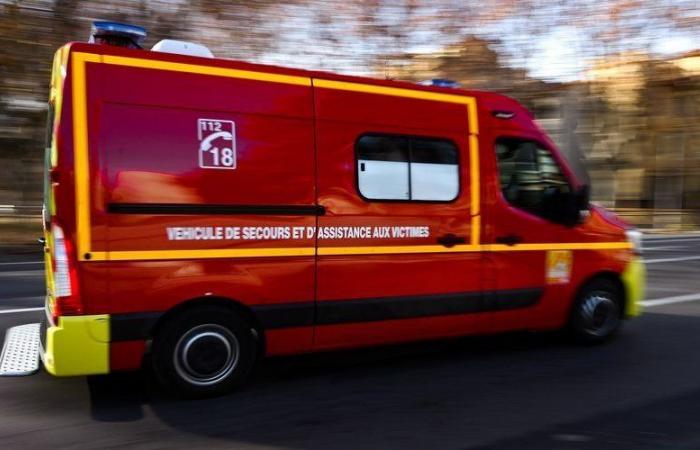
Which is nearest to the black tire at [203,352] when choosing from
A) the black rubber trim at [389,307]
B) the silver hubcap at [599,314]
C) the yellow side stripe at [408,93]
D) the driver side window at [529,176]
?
the black rubber trim at [389,307]

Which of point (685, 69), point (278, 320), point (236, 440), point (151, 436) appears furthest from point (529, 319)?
point (685, 69)

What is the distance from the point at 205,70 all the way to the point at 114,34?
0.67 metres

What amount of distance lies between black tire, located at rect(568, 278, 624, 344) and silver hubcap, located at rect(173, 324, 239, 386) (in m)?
3.32

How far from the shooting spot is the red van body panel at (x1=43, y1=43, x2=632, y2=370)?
4066 millimetres

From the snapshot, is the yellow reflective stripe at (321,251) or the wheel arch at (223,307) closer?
the yellow reflective stripe at (321,251)

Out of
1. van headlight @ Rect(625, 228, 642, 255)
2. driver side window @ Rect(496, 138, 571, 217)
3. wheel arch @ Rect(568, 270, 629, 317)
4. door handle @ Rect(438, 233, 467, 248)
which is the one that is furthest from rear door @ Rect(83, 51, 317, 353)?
van headlight @ Rect(625, 228, 642, 255)

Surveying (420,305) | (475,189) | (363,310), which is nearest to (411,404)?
(363,310)

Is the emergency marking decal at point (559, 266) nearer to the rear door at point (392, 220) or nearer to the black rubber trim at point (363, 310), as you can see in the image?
the black rubber trim at point (363, 310)

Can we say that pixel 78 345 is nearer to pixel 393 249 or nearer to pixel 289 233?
pixel 289 233

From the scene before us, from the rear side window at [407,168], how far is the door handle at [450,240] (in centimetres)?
31

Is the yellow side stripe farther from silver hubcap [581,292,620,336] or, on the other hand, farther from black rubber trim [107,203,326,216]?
silver hubcap [581,292,620,336]

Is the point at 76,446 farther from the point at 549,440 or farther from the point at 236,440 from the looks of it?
the point at 549,440

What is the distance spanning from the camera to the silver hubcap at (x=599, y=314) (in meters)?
6.02

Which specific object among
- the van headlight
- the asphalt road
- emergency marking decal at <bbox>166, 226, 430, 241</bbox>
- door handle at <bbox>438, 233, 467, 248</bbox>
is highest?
emergency marking decal at <bbox>166, 226, 430, 241</bbox>
